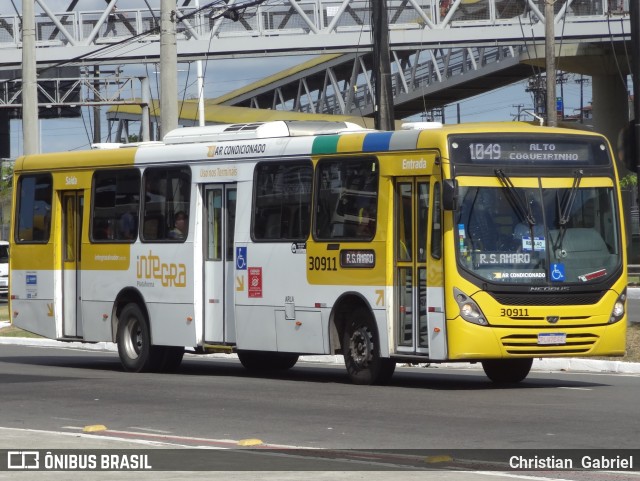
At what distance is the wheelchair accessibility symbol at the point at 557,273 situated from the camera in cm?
1576

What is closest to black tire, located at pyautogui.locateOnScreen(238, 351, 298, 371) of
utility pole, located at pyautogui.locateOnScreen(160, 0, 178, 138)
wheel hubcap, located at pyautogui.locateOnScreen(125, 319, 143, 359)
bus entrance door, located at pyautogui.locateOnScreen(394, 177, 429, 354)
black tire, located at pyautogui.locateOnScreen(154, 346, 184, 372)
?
black tire, located at pyautogui.locateOnScreen(154, 346, 184, 372)

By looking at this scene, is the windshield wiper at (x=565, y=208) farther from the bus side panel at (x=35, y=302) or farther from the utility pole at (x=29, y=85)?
the utility pole at (x=29, y=85)

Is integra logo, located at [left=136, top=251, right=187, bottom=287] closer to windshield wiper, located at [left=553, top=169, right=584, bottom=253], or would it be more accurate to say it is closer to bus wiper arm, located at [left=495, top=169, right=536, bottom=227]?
bus wiper arm, located at [left=495, top=169, right=536, bottom=227]

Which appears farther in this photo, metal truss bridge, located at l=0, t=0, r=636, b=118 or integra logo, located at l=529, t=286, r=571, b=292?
metal truss bridge, located at l=0, t=0, r=636, b=118

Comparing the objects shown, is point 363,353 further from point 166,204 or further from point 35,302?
point 35,302

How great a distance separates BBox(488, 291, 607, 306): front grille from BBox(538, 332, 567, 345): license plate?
0.33 m

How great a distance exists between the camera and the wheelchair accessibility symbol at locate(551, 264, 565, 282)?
15.8 metres

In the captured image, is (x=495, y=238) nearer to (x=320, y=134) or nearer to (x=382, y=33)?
(x=320, y=134)

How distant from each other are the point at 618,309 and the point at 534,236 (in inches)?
53.8

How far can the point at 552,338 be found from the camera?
15.7 metres

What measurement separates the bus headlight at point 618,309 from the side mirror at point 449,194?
229 centimetres

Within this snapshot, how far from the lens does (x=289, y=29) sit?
41.5m

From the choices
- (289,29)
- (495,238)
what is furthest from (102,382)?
(289,29)

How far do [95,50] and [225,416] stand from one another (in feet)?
97.4
